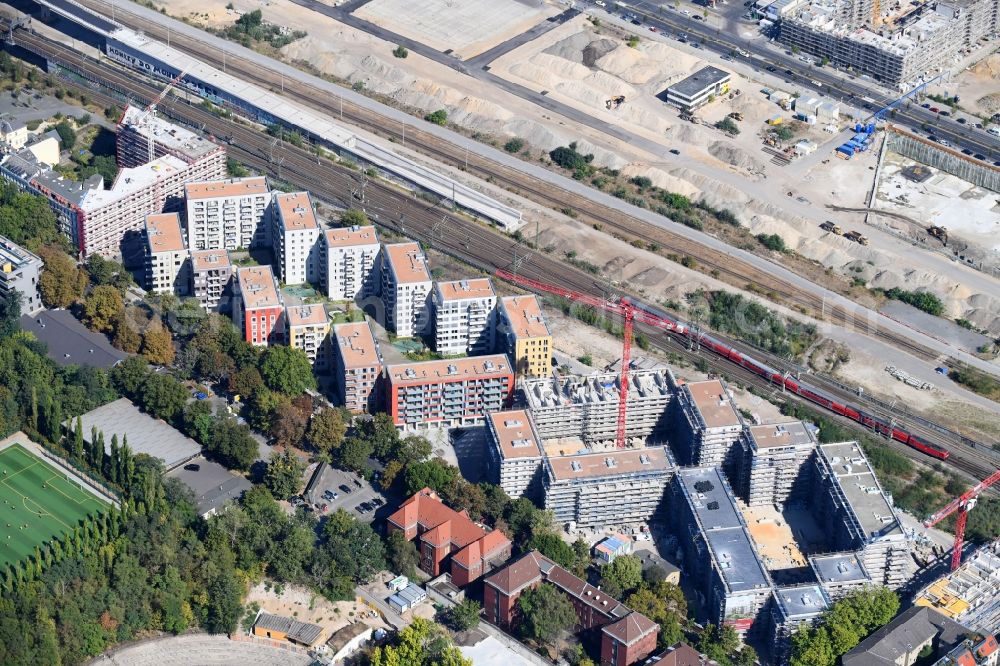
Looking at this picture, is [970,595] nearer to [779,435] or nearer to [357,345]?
[779,435]

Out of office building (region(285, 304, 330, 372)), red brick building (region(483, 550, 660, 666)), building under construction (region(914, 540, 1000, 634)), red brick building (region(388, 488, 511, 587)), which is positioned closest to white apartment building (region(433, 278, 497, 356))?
office building (region(285, 304, 330, 372))

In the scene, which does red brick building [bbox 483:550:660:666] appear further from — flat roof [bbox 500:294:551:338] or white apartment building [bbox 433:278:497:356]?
white apartment building [bbox 433:278:497:356]

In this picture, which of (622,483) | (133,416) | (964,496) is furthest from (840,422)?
(133,416)

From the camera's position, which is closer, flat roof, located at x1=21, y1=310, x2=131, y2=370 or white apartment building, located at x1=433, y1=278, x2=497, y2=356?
flat roof, located at x1=21, y1=310, x2=131, y2=370

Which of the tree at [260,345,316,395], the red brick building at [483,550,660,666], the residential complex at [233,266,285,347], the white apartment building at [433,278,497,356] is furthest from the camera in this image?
the white apartment building at [433,278,497,356]

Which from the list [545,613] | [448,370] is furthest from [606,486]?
[448,370]

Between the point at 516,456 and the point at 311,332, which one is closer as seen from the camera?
the point at 516,456
